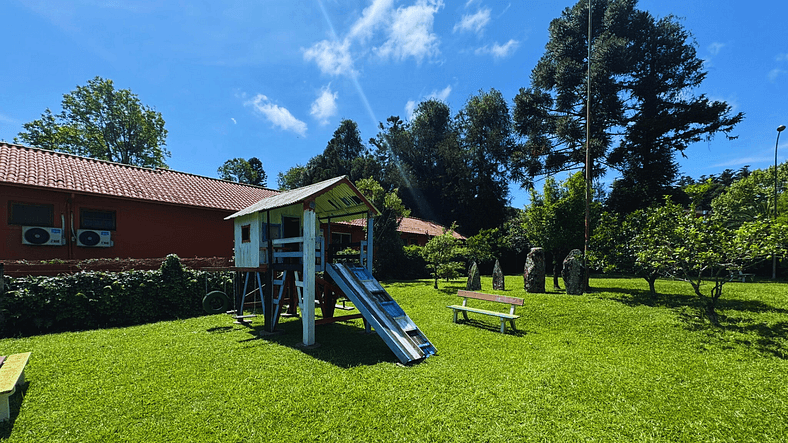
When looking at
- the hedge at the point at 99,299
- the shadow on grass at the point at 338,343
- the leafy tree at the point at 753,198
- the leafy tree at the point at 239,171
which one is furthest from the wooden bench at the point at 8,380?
the leafy tree at the point at 239,171

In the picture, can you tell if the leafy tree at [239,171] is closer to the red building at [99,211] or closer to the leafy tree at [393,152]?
the leafy tree at [393,152]

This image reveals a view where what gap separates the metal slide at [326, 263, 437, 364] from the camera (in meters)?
6.35

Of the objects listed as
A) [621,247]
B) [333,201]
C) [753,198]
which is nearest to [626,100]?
[753,198]

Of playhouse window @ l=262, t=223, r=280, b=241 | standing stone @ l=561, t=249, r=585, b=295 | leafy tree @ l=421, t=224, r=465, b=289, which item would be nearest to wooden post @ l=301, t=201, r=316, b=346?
playhouse window @ l=262, t=223, r=280, b=241

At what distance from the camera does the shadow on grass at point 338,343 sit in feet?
21.1

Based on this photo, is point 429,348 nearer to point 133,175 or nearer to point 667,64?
point 133,175

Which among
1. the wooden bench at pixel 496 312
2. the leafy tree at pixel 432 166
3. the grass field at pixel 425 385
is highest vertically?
the leafy tree at pixel 432 166

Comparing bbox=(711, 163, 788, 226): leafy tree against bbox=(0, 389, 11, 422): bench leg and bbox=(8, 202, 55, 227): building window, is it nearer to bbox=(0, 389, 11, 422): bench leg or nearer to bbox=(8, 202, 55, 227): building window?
bbox=(0, 389, 11, 422): bench leg

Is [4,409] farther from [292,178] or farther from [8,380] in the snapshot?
[292,178]

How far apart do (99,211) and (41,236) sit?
75.1 inches

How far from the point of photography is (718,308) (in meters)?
9.92

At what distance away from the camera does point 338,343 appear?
25.0 feet

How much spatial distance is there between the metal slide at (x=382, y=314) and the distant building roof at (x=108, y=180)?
10352 millimetres

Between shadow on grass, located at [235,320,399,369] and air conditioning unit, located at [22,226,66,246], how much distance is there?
8.23 meters
